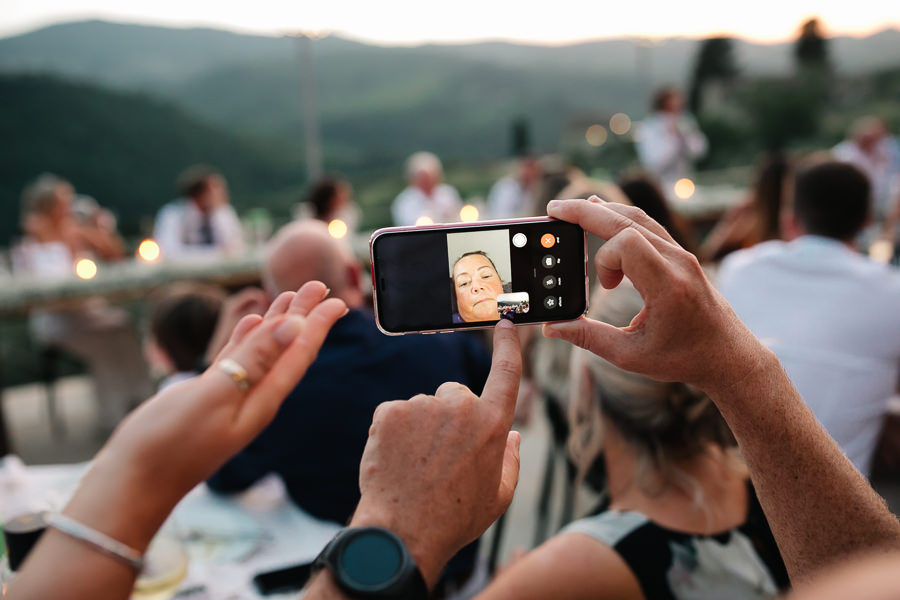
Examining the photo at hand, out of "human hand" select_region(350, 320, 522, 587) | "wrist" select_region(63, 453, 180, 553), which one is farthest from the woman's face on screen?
"wrist" select_region(63, 453, 180, 553)

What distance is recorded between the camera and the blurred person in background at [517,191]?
6699 mm

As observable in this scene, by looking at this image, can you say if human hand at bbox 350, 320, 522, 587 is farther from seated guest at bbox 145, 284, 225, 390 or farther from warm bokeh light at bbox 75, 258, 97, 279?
warm bokeh light at bbox 75, 258, 97, 279

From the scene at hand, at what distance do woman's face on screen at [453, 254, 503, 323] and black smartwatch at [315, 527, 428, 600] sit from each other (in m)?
0.29

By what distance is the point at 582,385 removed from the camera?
1256mm

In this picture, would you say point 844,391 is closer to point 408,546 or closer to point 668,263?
point 668,263

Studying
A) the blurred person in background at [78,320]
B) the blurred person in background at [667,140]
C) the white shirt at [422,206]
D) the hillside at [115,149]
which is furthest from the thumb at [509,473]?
the hillside at [115,149]

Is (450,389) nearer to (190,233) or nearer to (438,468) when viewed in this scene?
(438,468)

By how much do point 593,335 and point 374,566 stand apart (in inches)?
13.4

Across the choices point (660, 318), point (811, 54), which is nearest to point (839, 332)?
point (660, 318)

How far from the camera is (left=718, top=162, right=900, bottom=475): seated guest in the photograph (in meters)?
1.65

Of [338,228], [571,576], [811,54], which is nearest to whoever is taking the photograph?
[571,576]

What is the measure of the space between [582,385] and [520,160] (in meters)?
6.16

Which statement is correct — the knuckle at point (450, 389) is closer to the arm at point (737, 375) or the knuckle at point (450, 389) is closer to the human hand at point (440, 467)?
the human hand at point (440, 467)

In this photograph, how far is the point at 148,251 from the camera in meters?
4.65
